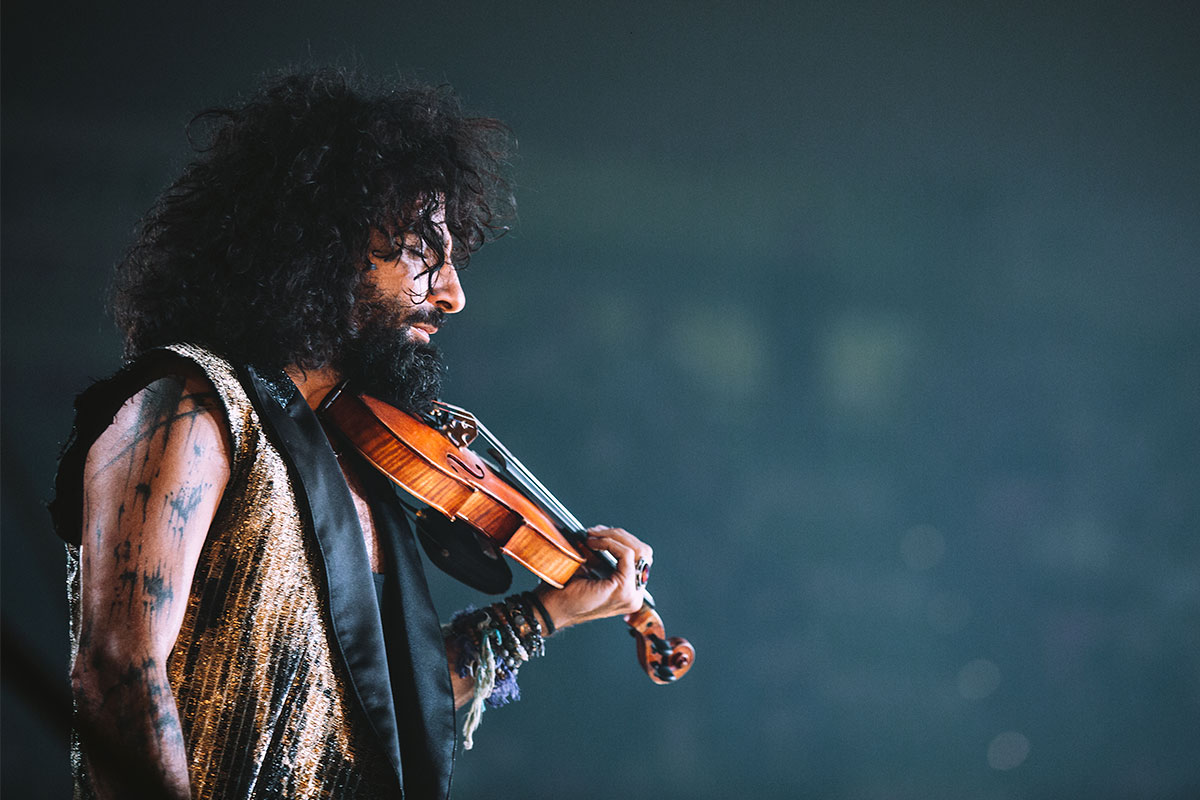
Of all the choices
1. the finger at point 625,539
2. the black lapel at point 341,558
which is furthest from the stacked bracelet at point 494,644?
the black lapel at point 341,558

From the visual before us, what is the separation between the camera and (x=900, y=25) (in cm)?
237

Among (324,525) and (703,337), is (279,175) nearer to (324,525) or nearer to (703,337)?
(324,525)

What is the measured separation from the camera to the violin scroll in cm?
137

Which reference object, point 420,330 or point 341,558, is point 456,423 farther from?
point 341,558

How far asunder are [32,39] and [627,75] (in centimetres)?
129

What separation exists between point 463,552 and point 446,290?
14.7 inches

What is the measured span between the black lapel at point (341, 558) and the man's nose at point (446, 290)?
0.83ft

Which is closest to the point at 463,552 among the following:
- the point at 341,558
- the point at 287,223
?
the point at 341,558

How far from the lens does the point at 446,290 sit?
1135 millimetres

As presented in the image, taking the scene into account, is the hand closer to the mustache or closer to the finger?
the finger

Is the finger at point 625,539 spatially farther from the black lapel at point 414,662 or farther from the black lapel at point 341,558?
the black lapel at point 341,558

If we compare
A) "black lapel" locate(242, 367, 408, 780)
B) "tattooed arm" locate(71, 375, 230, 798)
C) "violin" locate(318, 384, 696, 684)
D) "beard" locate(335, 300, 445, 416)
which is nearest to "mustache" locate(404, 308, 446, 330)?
"beard" locate(335, 300, 445, 416)

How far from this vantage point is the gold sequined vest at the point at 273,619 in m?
0.85

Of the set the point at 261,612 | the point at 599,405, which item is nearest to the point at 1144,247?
the point at 599,405
